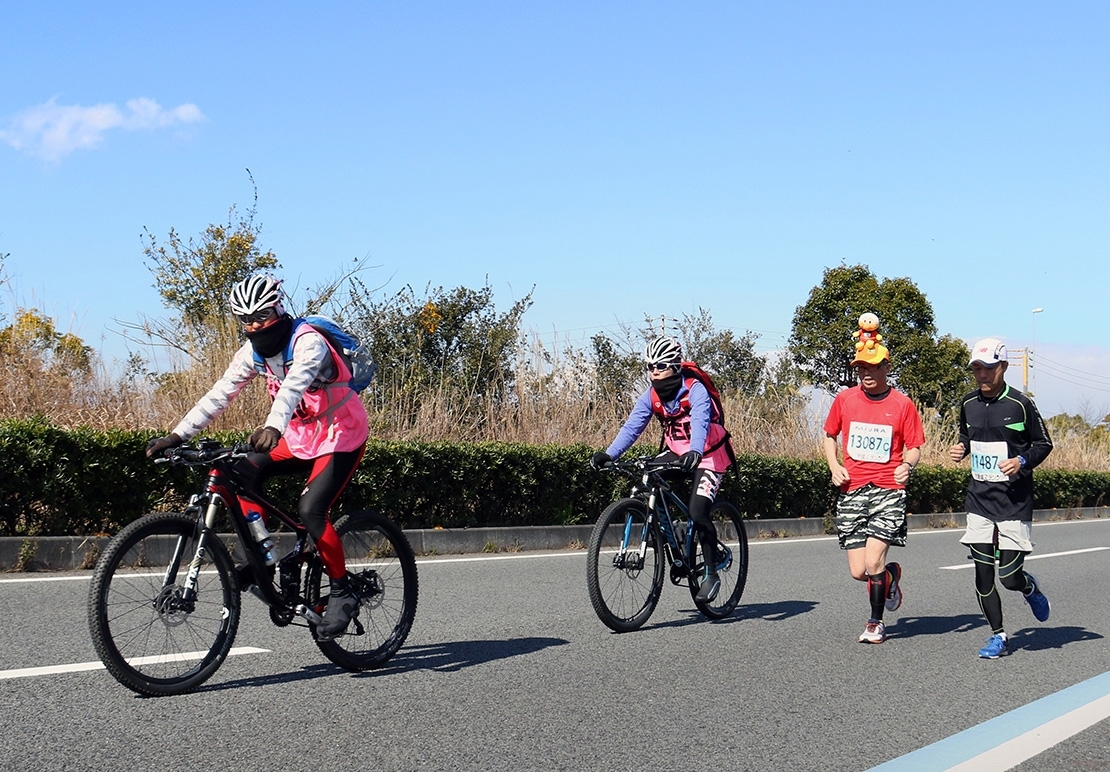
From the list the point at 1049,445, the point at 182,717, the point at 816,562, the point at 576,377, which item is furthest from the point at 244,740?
the point at 576,377

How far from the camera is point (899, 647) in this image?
714 centimetres

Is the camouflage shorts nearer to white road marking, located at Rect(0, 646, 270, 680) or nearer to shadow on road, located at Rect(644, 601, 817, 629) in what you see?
shadow on road, located at Rect(644, 601, 817, 629)

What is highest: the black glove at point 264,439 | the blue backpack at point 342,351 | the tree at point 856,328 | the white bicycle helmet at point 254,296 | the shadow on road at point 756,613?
the tree at point 856,328

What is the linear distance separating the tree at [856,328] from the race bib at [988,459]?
116ft

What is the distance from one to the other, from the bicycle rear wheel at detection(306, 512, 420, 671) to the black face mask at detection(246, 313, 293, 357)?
937mm

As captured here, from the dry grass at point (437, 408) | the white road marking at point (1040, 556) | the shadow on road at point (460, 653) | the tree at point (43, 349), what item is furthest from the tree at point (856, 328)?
the shadow on road at point (460, 653)

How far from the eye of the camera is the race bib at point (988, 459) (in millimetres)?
6828

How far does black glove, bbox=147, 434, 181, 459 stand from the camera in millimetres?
4941

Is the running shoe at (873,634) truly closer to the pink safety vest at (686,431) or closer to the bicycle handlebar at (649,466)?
the pink safety vest at (686,431)

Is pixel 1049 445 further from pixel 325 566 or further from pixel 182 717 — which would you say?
pixel 182 717

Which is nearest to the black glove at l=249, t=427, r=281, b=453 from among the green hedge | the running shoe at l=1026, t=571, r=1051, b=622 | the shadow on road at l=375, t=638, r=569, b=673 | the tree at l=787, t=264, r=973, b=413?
the shadow on road at l=375, t=638, r=569, b=673

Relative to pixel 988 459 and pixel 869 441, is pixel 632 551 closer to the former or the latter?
pixel 869 441

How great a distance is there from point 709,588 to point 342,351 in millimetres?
3344

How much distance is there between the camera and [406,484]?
12.2 m
